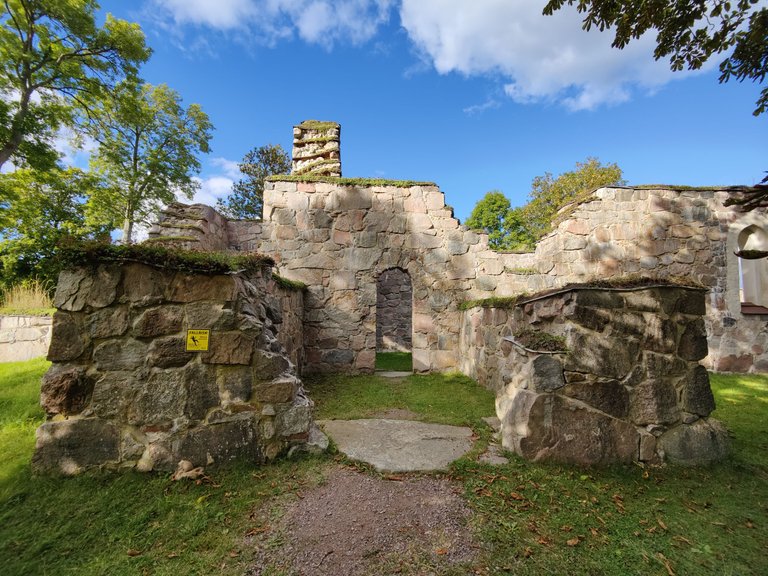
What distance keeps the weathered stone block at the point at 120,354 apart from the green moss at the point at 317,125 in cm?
766

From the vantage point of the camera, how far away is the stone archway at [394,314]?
1173 cm

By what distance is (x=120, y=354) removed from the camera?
2.57 metres

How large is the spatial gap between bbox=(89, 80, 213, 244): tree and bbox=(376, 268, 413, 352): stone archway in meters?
13.3

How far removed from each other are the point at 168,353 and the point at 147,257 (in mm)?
756

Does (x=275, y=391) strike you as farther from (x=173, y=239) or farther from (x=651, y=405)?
(x=173, y=239)

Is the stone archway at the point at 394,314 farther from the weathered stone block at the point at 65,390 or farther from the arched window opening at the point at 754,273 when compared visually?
the weathered stone block at the point at 65,390

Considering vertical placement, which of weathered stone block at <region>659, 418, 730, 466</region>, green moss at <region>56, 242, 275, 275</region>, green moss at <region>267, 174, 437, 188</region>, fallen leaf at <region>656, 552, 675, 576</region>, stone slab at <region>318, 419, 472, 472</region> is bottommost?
fallen leaf at <region>656, 552, 675, 576</region>

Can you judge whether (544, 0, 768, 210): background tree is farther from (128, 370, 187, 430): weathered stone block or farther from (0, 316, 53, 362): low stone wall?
(0, 316, 53, 362): low stone wall

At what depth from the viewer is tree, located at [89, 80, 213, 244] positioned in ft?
52.7

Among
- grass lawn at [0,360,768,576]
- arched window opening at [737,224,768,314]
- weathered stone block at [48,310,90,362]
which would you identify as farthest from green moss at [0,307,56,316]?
arched window opening at [737,224,768,314]

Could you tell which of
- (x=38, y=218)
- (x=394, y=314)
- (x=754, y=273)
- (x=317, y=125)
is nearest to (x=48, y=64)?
(x=38, y=218)

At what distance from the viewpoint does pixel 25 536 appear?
6.21 ft

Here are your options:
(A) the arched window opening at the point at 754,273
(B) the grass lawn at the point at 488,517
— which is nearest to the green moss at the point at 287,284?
(B) the grass lawn at the point at 488,517

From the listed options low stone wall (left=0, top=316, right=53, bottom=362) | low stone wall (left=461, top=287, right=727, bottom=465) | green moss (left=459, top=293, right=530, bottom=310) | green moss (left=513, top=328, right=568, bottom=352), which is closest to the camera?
low stone wall (left=461, top=287, right=727, bottom=465)
